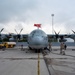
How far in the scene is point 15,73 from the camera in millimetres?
10062

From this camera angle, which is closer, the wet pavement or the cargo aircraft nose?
the wet pavement

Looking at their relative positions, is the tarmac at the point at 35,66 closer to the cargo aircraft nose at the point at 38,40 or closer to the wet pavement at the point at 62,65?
the wet pavement at the point at 62,65

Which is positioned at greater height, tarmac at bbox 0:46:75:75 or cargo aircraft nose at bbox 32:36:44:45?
cargo aircraft nose at bbox 32:36:44:45

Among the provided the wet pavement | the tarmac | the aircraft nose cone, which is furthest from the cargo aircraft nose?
the wet pavement

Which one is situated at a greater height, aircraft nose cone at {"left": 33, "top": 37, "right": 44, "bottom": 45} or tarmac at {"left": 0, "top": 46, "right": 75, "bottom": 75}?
aircraft nose cone at {"left": 33, "top": 37, "right": 44, "bottom": 45}

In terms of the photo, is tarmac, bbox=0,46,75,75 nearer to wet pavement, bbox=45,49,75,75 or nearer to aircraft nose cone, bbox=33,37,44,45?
wet pavement, bbox=45,49,75,75

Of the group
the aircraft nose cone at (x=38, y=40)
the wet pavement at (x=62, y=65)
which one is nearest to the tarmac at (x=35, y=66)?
the wet pavement at (x=62, y=65)

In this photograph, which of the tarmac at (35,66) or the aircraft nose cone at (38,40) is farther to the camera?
the aircraft nose cone at (38,40)

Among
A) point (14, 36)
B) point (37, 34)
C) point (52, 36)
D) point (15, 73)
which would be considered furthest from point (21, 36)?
point (15, 73)

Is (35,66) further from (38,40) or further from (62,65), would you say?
(38,40)

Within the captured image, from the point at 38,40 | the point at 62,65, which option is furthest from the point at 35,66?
the point at 38,40

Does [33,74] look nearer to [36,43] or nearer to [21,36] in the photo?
[36,43]

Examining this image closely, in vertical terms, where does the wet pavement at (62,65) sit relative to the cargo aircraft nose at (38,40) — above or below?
below

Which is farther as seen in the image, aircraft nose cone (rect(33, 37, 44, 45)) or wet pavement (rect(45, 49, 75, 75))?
aircraft nose cone (rect(33, 37, 44, 45))
